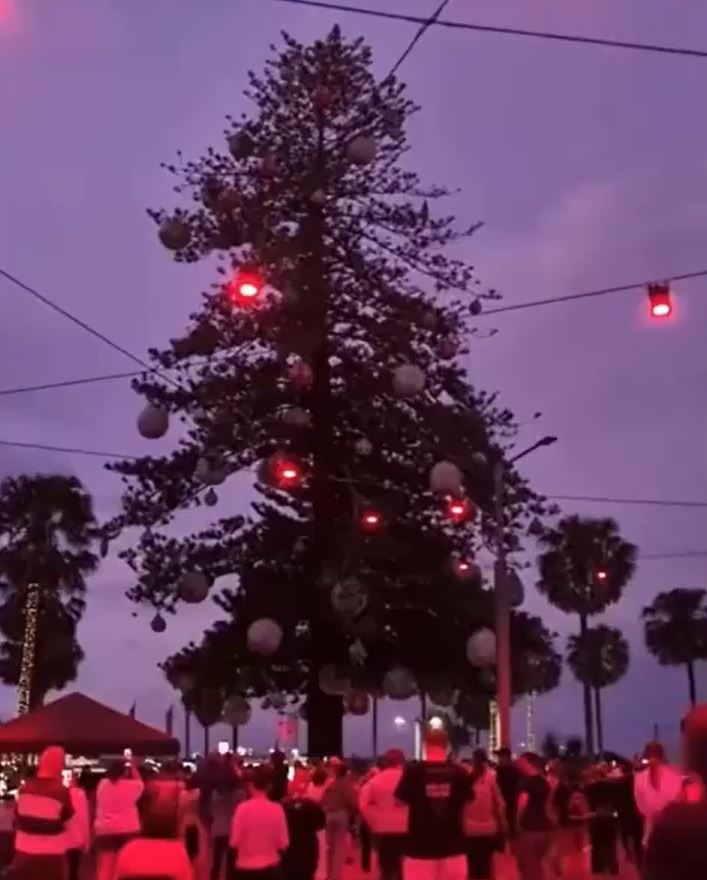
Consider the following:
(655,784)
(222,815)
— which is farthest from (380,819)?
(655,784)

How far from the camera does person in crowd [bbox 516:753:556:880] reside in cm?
1709

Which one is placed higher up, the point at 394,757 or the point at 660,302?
the point at 660,302

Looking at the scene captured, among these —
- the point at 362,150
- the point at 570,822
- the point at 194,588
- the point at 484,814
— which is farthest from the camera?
the point at 194,588

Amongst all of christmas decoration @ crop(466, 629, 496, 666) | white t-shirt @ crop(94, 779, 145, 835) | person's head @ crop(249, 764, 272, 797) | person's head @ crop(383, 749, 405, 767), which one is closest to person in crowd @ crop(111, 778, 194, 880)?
person's head @ crop(249, 764, 272, 797)

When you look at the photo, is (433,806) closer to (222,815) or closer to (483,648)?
(222,815)

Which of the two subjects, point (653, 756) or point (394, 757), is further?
point (394, 757)

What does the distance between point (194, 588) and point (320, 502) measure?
3889 millimetres

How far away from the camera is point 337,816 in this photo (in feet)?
63.8

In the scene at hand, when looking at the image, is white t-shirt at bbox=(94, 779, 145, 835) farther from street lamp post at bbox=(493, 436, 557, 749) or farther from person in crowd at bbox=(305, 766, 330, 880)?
street lamp post at bbox=(493, 436, 557, 749)

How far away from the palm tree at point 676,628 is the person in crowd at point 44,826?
239ft

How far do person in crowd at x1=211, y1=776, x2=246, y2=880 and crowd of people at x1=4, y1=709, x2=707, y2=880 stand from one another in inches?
0.7

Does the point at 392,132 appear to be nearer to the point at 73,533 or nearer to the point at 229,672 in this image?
the point at 229,672

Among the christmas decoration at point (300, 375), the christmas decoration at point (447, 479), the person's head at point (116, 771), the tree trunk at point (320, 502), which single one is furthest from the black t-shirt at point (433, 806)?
the tree trunk at point (320, 502)

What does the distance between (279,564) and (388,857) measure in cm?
1835
